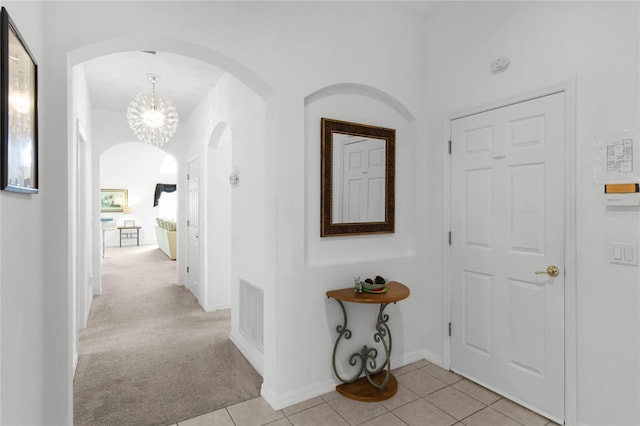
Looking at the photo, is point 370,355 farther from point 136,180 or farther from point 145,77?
point 136,180

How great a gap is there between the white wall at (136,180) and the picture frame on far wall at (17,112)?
1045cm

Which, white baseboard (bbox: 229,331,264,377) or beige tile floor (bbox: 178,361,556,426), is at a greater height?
white baseboard (bbox: 229,331,264,377)

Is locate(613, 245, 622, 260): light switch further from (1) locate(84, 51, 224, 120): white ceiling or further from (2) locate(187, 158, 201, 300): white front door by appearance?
(2) locate(187, 158, 201, 300): white front door

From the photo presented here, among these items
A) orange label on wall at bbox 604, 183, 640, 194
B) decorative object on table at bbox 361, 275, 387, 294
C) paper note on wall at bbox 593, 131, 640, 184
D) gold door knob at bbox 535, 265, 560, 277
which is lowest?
decorative object on table at bbox 361, 275, 387, 294

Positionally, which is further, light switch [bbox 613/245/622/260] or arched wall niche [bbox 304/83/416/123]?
arched wall niche [bbox 304/83/416/123]

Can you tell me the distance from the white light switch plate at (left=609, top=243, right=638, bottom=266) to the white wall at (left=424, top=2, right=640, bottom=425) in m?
0.03

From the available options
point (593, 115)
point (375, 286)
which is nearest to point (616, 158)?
point (593, 115)

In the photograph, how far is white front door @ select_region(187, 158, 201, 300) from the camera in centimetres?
521

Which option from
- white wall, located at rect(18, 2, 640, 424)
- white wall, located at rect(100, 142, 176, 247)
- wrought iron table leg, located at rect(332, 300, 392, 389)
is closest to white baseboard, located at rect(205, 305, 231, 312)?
white wall, located at rect(18, 2, 640, 424)

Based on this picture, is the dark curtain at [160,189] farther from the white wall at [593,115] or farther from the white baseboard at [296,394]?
the white wall at [593,115]

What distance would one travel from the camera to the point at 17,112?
4.46ft

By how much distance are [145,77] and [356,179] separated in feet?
9.97

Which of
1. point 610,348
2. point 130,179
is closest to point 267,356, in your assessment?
point 610,348

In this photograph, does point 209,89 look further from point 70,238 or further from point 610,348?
point 610,348
